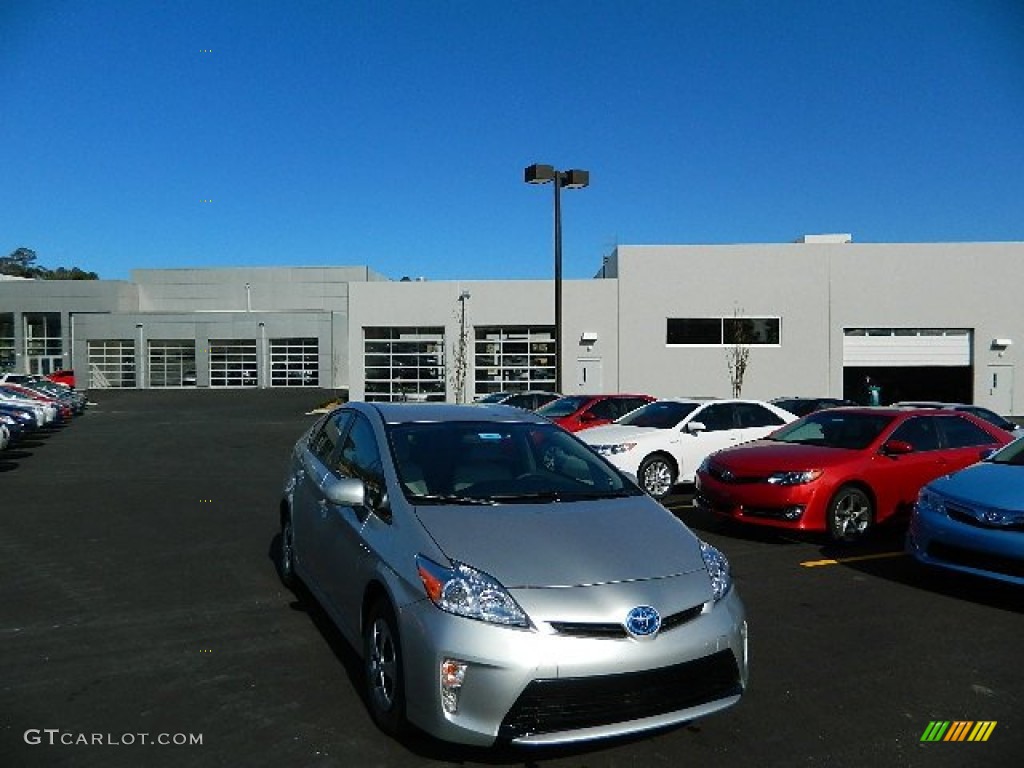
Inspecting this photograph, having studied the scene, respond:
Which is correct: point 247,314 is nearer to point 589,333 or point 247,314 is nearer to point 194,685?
point 589,333

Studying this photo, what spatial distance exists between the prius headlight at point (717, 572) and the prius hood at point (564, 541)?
0.20ft

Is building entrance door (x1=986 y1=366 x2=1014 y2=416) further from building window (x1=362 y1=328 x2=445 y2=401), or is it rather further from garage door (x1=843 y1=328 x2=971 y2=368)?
building window (x1=362 y1=328 x2=445 y2=401)

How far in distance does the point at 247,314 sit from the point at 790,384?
124 ft

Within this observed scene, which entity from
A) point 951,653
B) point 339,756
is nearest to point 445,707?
point 339,756

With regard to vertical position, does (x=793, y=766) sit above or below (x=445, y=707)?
below

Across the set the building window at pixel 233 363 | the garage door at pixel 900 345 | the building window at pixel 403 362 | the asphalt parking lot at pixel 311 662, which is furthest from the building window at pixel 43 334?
the asphalt parking lot at pixel 311 662

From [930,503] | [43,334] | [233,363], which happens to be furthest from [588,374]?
[43,334]

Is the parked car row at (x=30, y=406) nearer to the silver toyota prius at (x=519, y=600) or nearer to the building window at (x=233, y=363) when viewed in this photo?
the silver toyota prius at (x=519, y=600)

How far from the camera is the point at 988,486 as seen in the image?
21.5 ft

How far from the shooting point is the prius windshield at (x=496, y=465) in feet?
15.3

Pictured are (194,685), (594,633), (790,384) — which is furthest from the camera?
(790,384)

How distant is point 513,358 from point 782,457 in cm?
2463

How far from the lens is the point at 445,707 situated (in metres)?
3.55

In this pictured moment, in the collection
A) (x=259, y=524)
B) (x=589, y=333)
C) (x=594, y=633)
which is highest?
(x=589, y=333)
